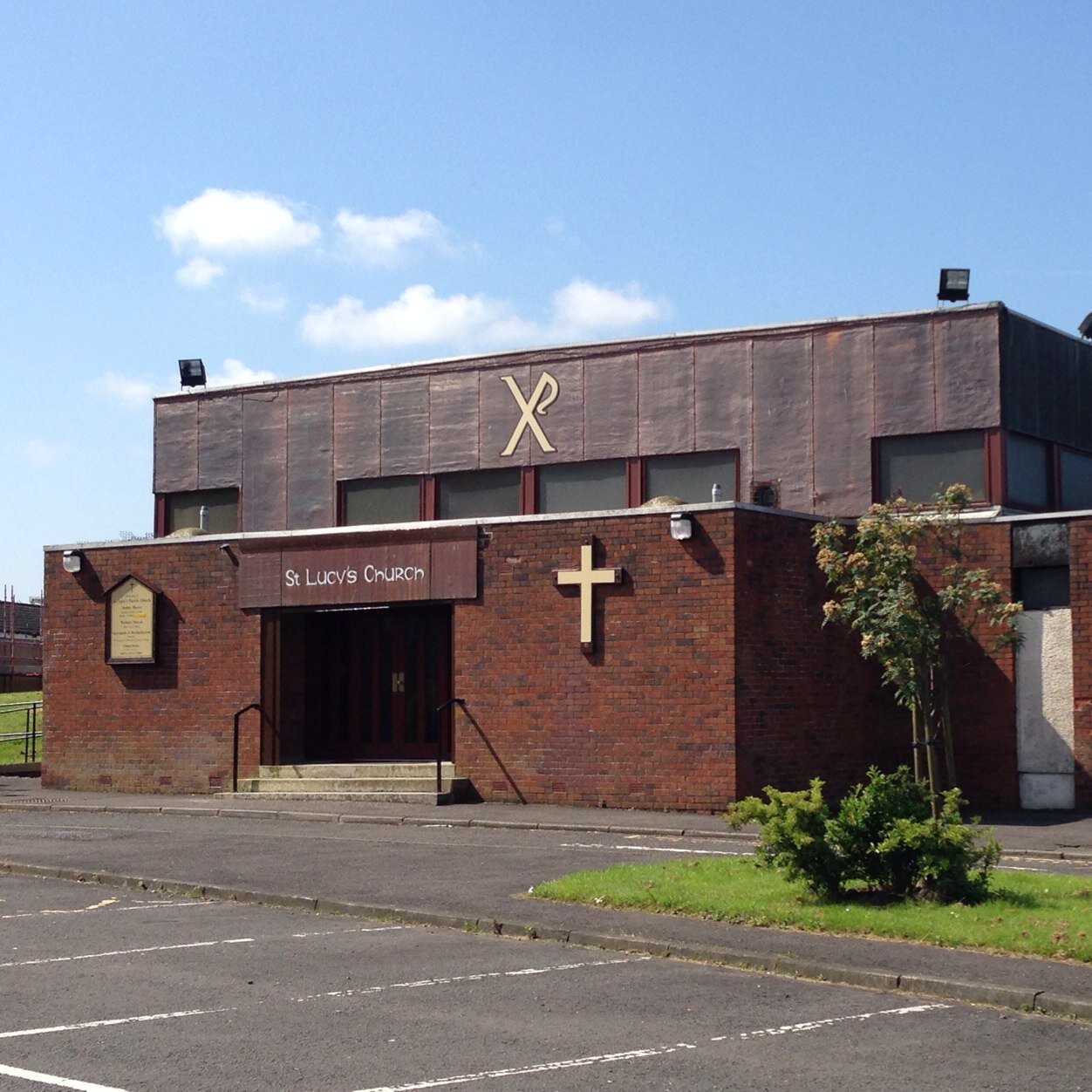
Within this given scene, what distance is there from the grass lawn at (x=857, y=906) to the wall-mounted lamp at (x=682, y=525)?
7.76 metres

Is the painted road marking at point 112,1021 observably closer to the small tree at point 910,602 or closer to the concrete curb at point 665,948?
the concrete curb at point 665,948

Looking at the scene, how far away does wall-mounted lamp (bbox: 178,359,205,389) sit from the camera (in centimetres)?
3231

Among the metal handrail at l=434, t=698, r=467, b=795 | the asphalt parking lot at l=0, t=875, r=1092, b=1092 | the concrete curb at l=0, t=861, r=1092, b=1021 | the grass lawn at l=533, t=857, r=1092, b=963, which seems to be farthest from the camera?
the metal handrail at l=434, t=698, r=467, b=795

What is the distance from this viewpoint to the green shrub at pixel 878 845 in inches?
456

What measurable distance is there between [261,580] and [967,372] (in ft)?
37.9

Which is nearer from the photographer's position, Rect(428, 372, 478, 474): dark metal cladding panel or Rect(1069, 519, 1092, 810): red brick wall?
Rect(1069, 519, 1092, 810): red brick wall

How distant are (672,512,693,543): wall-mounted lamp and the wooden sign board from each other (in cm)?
902

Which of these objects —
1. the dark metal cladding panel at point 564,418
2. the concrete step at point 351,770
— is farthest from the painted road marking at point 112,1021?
the dark metal cladding panel at point 564,418

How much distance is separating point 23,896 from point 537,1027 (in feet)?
24.1

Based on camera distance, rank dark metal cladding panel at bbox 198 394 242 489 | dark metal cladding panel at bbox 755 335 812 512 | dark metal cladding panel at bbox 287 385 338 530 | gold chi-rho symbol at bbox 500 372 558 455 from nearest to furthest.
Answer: dark metal cladding panel at bbox 755 335 812 512
gold chi-rho symbol at bbox 500 372 558 455
dark metal cladding panel at bbox 287 385 338 530
dark metal cladding panel at bbox 198 394 242 489

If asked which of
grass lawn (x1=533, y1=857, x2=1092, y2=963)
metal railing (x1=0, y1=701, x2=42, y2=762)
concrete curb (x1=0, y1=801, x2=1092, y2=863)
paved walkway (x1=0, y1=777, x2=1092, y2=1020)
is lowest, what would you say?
concrete curb (x1=0, y1=801, x2=1092, y2=863)

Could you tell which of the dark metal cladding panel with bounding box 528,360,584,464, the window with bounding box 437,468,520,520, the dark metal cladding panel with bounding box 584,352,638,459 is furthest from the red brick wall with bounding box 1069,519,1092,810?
the window with bounding box 437,468,520,520

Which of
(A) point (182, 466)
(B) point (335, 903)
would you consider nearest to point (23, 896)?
(B) point (335, 903)

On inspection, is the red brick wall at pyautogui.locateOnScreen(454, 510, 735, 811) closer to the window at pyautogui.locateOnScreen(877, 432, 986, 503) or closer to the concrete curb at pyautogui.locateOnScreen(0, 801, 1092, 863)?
the concrete curb at pyautogui.locateOnScreen(0, 801, 1092, 863)
